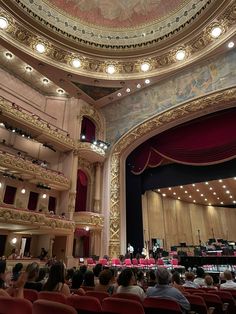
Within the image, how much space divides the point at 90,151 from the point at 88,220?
14.2 ft

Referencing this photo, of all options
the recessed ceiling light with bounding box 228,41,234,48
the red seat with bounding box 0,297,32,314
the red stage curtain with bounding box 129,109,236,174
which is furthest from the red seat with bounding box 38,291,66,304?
the recessed ceiling light with bounding box 228,41,234,48

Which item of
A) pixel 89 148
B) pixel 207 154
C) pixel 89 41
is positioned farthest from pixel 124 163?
pixel 89 41

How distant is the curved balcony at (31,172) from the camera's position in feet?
39.7

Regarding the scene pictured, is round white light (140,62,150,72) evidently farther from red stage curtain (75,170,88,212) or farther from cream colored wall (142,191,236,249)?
cream colored wall (142,191,236,249)

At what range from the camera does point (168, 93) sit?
15.2m

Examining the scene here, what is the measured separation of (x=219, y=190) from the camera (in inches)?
768

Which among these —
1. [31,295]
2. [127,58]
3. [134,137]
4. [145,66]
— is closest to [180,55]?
[145,66]

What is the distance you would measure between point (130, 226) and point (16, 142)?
8969 mm

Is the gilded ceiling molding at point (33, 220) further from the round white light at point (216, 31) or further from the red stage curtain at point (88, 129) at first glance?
the round white light at point (216, 31)

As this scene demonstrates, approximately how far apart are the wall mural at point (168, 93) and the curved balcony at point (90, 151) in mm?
1460

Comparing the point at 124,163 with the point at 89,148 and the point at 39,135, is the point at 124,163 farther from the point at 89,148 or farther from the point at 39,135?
the point at 39,135

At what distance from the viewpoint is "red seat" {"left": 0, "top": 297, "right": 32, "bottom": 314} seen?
213 centimetres

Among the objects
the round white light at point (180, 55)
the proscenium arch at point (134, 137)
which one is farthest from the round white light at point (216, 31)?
the proscenium arch at point (134, 137)

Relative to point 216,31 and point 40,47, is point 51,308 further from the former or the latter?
point 40,47
